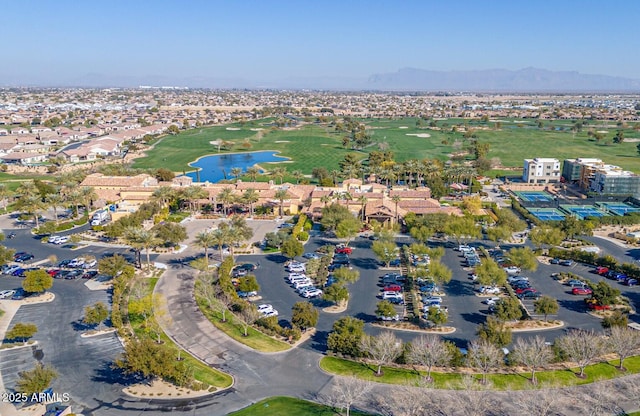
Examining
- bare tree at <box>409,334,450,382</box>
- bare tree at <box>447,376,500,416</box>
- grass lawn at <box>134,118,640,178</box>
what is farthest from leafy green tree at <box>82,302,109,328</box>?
grass lawn at <box>134,118,640,178</box>

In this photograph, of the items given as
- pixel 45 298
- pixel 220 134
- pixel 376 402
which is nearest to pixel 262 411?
pixel 376 402

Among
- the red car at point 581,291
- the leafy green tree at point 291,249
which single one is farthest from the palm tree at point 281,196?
the red car at point 581,291

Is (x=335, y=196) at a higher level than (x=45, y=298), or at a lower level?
higher

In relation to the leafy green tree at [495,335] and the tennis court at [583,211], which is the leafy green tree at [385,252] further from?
the tennis court at [583,211]

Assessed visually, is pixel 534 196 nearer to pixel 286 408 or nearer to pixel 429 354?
pixel 429 354

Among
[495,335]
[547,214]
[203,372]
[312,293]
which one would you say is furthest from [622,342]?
[547,214]

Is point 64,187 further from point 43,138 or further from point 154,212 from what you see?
point 43,138

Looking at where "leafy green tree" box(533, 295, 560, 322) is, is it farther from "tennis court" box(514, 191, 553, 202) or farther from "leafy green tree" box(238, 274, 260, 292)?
"tennis court" box(514, 191, 553, 202)
